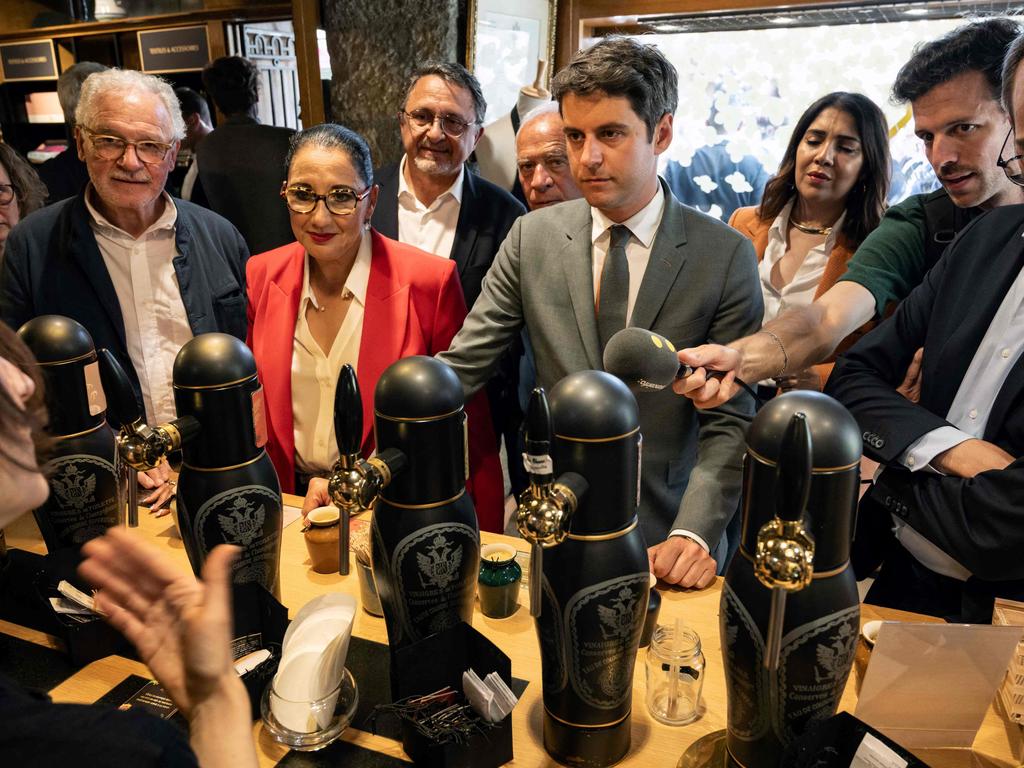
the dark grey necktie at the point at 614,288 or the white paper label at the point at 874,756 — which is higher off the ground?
the dark grey necktie at the point at 614,288

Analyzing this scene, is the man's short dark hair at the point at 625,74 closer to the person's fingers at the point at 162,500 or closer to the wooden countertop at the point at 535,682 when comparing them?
the wooden countertop at the point at 535,682

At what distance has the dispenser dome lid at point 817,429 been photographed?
914 millimetres

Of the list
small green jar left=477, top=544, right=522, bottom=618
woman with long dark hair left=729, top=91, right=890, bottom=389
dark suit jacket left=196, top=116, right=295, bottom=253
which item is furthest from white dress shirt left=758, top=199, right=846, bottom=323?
dark suit jacket left=196, top=116, right=295, bottom=253

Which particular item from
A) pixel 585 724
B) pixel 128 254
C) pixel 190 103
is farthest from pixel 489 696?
pixel 190 103

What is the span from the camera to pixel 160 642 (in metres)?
0.91

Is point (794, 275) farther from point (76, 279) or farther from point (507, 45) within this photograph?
point (76, 279)

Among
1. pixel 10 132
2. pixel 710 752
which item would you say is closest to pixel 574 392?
pixel 710 752

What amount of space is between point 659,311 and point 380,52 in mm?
2521

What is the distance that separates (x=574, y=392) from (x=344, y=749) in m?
0.64

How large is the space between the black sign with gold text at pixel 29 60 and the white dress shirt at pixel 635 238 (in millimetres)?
7251

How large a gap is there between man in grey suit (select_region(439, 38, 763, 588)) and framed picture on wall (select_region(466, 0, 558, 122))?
2099mm

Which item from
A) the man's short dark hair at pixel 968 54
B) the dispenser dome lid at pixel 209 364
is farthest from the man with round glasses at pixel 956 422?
the dispenser dome lid at pixel 209 364

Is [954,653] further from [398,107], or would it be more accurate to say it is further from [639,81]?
[398,107]

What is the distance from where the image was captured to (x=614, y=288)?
6.28 ft
